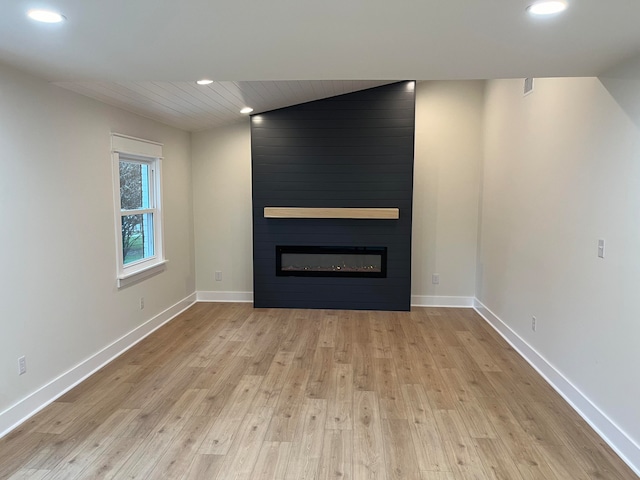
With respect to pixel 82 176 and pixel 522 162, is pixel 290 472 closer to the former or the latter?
pixel 82 176

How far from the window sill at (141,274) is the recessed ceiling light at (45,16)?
243cm

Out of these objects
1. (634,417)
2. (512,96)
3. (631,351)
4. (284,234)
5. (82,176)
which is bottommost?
(634,417)

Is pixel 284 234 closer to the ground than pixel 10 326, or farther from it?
farther from it

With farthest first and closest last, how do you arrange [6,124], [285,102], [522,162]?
[285,102]
[522,162]
[6,124]

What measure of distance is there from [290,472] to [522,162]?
3.32 meters

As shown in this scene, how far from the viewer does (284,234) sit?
204 inches

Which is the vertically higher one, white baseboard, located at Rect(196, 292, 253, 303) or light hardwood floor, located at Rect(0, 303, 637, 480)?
white baseboard, located at Rect(196, 292, 253, 303)

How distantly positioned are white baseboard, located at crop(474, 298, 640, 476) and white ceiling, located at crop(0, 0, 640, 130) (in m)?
2.10

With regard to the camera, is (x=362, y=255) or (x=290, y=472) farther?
(x=362, y=255)

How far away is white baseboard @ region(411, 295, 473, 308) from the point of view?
18.1ft

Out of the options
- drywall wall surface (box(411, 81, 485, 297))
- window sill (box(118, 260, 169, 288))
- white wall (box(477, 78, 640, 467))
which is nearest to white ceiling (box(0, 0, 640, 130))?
white wall (box(477, 78, 640, 467))

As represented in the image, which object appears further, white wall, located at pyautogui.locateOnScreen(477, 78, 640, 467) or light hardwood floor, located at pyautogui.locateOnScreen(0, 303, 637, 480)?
white wall, located at pyautogui.locateOnScreen(477, 78, 640, 467)

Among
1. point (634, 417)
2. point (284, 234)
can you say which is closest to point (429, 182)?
point (284, 234)

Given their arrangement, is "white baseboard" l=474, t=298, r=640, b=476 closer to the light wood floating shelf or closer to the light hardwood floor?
the light hardwood floor
